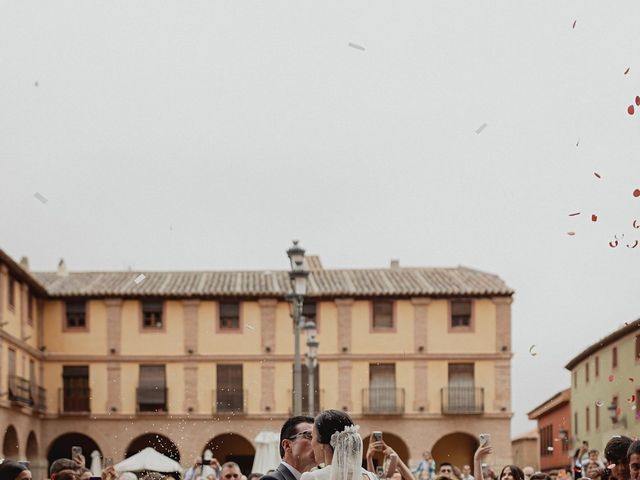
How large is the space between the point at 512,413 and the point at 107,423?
Result: 47.5ft

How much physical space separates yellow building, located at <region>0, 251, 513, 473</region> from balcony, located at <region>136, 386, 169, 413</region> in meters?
0.05

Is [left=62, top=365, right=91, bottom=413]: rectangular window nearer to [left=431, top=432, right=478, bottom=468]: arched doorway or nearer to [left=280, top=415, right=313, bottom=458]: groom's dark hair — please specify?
[left=431, top=432, right=478, bottom=468]: arched doorway

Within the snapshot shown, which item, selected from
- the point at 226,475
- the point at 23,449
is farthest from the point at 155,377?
the point at 226,475

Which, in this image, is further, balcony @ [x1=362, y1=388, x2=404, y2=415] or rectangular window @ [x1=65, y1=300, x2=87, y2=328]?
rectangular window @ [x1=65, y1=300, x2=87, y2=328]

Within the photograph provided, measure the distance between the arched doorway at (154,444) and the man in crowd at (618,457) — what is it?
130 feet

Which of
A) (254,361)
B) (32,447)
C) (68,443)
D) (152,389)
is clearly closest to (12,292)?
(32,447)

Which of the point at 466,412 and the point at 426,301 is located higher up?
the point at 426,301

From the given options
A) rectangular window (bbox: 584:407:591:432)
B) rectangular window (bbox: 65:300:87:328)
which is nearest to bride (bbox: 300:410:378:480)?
rectangular window (bbox: 65:300:87:328)

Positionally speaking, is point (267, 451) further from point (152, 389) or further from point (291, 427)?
point (152, 389)

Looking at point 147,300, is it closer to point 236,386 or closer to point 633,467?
point 236,386

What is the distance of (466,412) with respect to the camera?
45594mm

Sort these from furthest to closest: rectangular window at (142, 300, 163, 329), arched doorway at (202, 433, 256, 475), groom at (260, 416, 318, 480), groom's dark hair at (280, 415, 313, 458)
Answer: arched doorway at (202, 433, 256, 475)
rectangular window at (142, 300, 163, 329)
groom's dark hair at (280, 415, 313, 458)
groom at (260, 416, 318, 480)

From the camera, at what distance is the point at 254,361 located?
1829 inches

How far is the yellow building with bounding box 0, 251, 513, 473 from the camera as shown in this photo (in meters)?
45.9
